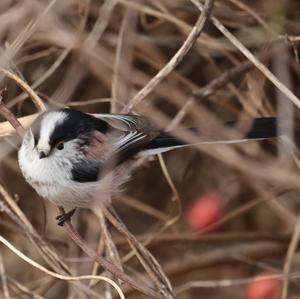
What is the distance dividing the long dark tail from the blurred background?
0.04 metres

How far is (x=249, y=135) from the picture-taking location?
8.01 ft

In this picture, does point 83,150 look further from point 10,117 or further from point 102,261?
point 102,261

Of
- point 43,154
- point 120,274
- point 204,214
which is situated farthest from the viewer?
point 204,214

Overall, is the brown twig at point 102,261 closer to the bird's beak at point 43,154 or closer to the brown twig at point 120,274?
the brown twig at point 120,274

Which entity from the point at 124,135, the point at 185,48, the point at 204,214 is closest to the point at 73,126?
the point at 124,135

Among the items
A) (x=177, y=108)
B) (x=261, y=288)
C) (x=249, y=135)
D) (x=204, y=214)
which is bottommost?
(x=261, y=288)

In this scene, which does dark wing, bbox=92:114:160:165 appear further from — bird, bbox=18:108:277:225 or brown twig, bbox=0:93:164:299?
brown twig, bbox=0:93:164:299

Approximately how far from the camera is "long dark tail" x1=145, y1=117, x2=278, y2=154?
96.1 inches

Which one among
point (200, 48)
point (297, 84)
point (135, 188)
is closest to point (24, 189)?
point (135, 188)

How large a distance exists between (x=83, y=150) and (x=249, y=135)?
488 millimetres

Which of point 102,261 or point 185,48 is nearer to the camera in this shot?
point 102,261

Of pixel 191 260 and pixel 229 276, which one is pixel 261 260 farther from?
pixel 229 276

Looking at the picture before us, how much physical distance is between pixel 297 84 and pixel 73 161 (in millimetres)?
1379

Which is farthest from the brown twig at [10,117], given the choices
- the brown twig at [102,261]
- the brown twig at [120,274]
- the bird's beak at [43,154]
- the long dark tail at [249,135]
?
the long dark tail at [249,135]
